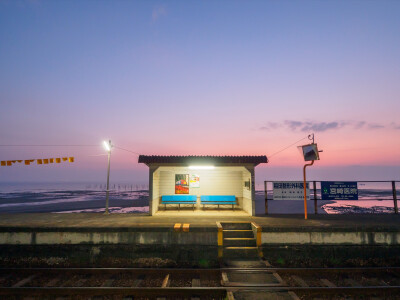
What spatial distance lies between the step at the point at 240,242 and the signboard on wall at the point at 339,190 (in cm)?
620

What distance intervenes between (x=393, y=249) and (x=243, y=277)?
268 inches

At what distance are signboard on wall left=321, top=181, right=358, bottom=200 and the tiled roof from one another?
4004 millimetres

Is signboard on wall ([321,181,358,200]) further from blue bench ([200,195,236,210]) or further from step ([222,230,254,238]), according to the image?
step ([222,230,254,238])

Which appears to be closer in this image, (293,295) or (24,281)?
(293,295)

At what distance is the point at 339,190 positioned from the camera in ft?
40.3

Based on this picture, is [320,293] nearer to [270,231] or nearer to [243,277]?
[243,277]

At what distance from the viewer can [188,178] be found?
49.3 ft

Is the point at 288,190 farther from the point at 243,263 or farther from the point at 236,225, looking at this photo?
the point at 243,263

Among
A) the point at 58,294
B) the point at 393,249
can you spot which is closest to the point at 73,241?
the point at 58,294

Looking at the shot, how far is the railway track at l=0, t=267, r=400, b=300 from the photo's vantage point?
5.76 m

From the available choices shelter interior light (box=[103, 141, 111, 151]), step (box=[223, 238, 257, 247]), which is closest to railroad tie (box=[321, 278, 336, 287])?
step (box=[223, 238, 257, 247])

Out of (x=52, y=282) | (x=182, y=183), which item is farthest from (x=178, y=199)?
(x=52, y=282)

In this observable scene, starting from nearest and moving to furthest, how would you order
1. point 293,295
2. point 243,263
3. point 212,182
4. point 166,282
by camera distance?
point 293,295 → point 166,282 → point 243,263 → point 212,182

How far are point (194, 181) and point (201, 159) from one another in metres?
3.58
